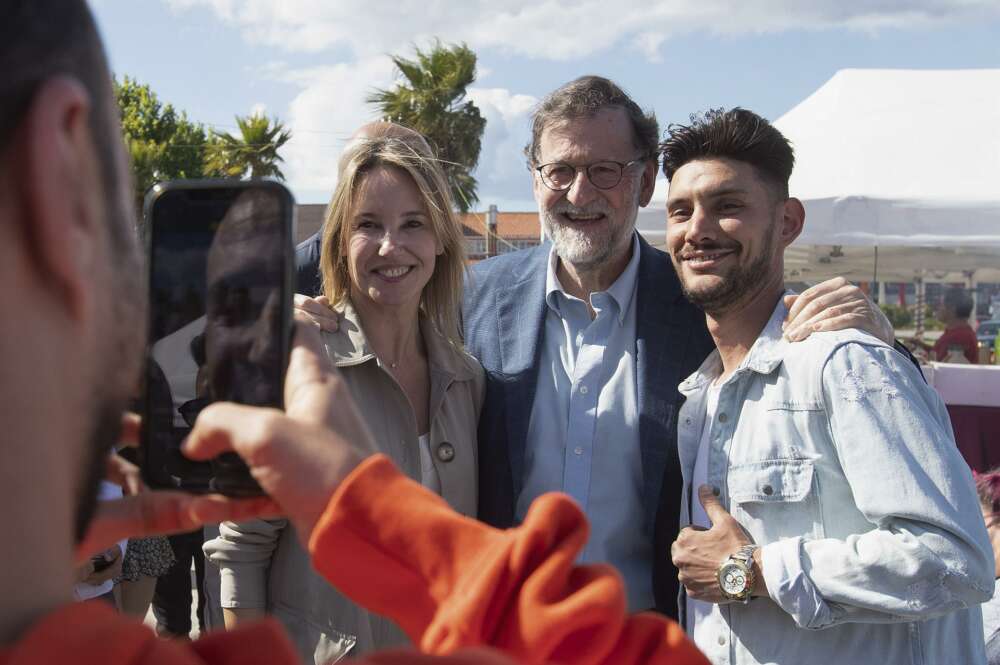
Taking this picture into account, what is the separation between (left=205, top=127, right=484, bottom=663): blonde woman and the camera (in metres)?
2.41

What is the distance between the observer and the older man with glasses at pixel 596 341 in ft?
8.58

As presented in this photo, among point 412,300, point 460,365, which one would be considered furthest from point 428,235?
point 460,365

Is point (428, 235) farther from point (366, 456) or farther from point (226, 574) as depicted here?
point (366, 456)

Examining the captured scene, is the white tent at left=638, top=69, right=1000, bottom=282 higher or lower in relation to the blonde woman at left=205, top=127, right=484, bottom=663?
higher

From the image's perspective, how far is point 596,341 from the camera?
288 centimetres

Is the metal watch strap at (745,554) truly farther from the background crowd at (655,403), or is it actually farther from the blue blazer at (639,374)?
the blue blazer at (639,374)

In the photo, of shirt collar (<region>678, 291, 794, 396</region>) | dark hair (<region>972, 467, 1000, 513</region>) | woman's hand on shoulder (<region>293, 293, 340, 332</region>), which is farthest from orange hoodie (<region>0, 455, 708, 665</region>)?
dark hair (<region>972, 467, 1000, 513</region>)

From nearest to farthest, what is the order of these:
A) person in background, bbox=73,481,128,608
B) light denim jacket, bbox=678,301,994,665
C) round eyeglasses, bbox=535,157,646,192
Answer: light denim jacket, bbox=678,301,994,665
round eyeglasses, bbox=535,157,646,192
person in background, bbox=73,481,128,608

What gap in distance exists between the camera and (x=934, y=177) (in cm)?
699

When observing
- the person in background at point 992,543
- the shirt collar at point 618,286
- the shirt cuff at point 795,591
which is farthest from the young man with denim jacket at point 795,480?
the person in background at point 992,543

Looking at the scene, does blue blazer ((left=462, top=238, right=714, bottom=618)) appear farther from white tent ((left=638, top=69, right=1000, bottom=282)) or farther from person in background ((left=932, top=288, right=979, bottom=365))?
person in background ((left=932, top=288, right=979, bottom=365))

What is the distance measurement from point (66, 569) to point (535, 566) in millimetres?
377

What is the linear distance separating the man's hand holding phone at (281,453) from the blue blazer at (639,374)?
5.64 feet

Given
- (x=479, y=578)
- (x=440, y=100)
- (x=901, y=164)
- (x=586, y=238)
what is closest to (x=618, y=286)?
(x=586, y=238)
